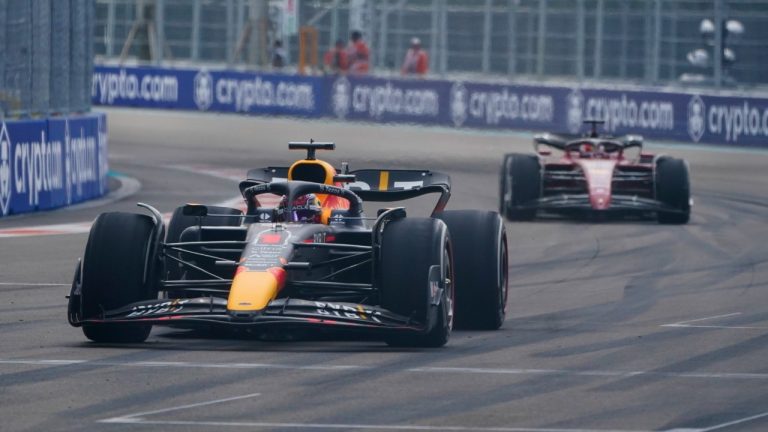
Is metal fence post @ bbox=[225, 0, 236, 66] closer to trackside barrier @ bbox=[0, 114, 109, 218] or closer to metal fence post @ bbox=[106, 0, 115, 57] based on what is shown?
metal fence post @ bbox=[106, 0, 115, 57]

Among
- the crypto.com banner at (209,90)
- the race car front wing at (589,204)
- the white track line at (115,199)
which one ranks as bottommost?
the white track line at (115,199)

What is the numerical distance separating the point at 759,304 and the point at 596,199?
274 inches

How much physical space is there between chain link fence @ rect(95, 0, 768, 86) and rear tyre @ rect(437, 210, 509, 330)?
23664mm

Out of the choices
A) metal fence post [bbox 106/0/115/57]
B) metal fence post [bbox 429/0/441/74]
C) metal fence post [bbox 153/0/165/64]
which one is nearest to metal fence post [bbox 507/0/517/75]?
metal fence post [bbox 429/0/441/74]

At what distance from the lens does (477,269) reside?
10.8 metres

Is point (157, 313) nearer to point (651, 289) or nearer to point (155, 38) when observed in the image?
point (651, 289)

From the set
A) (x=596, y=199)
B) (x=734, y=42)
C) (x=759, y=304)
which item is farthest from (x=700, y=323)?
(x=734, y=42)

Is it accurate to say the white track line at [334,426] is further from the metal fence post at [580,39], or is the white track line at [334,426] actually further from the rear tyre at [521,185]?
the metal fence post at [580,39]

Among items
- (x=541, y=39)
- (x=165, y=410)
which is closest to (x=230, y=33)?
(x=541, y=39)

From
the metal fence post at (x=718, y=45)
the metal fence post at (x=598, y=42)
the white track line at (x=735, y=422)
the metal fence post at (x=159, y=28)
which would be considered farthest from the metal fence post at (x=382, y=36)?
the white track line at (x=735, y=422)

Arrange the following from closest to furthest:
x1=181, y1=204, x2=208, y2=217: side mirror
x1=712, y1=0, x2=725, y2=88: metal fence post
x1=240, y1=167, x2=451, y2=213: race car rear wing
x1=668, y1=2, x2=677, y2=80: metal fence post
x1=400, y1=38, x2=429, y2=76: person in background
A: x1=181, y1=204, x2=208, y2=217: side mirror, x1=240, y1=167, x2=451, y2=213: race car rear wing, x1=712, y1=0, x2=725, y2=88: metal fence post, x1=668, y1=2, x2=677, y2=80: metal fence post, x1=400, y1=38, x2=429, y2=76: person in background

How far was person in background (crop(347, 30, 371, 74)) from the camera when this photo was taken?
39.9 metres

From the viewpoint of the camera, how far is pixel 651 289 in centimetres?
1370

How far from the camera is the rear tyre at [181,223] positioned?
1080 cm
